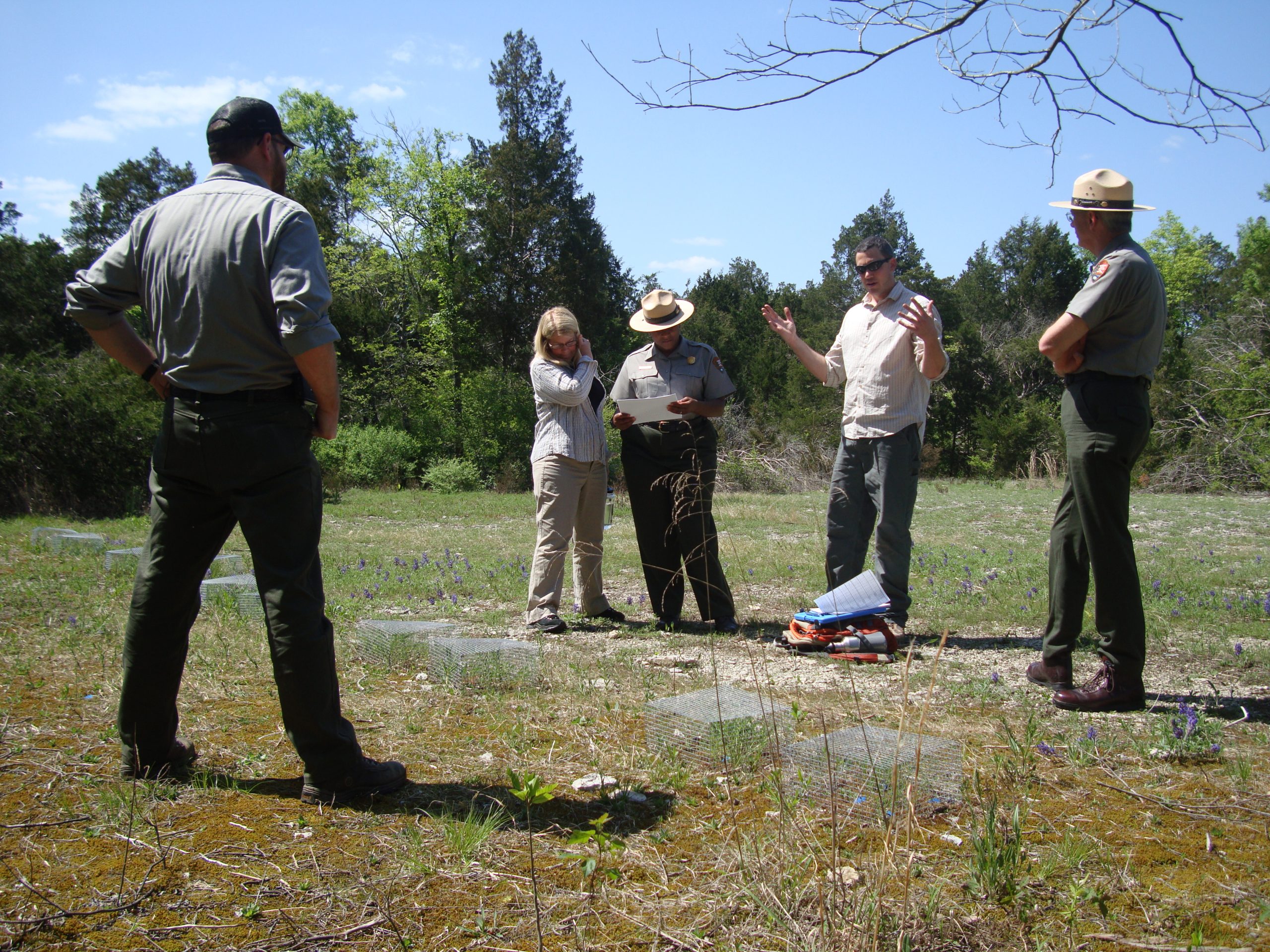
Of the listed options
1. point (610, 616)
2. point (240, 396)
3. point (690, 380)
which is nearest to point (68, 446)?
point (610, 616)

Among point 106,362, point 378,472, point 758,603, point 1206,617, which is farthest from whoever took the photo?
point 378,472

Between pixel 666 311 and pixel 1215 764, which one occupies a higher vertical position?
pixel 666 311

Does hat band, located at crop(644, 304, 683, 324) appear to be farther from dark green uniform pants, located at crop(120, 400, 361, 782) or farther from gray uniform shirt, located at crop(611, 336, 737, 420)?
dark green uniform pants, located at crop(120, 400, 361, 782)

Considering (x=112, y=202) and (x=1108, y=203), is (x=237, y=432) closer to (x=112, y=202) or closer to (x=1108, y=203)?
(x=1108, y=203)

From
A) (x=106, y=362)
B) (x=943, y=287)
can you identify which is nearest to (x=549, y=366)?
(x=106, y=362)

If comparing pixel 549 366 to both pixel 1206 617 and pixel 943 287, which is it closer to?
pixel 1206 617

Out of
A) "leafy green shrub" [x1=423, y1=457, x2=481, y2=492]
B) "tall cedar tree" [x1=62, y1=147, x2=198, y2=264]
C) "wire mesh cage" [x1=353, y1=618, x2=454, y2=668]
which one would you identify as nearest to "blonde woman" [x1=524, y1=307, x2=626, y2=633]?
"wire mesh cage" [x1=353, y1=618, x2=454, y2=668]

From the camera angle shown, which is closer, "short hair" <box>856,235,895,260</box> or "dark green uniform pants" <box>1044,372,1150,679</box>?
"dark green uniform pants" <box>1044,372,1150,679</box>

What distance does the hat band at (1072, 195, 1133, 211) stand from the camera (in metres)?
3.66

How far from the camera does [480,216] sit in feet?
113

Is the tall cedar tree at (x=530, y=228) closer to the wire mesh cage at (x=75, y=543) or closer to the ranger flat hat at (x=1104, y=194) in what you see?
the wire mesh cage at (x=75, y=543)

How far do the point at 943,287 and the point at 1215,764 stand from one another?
39130 mm

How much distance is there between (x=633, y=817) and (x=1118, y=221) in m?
3.12

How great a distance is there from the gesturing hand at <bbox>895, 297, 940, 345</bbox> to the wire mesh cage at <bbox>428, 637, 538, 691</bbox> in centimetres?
250
